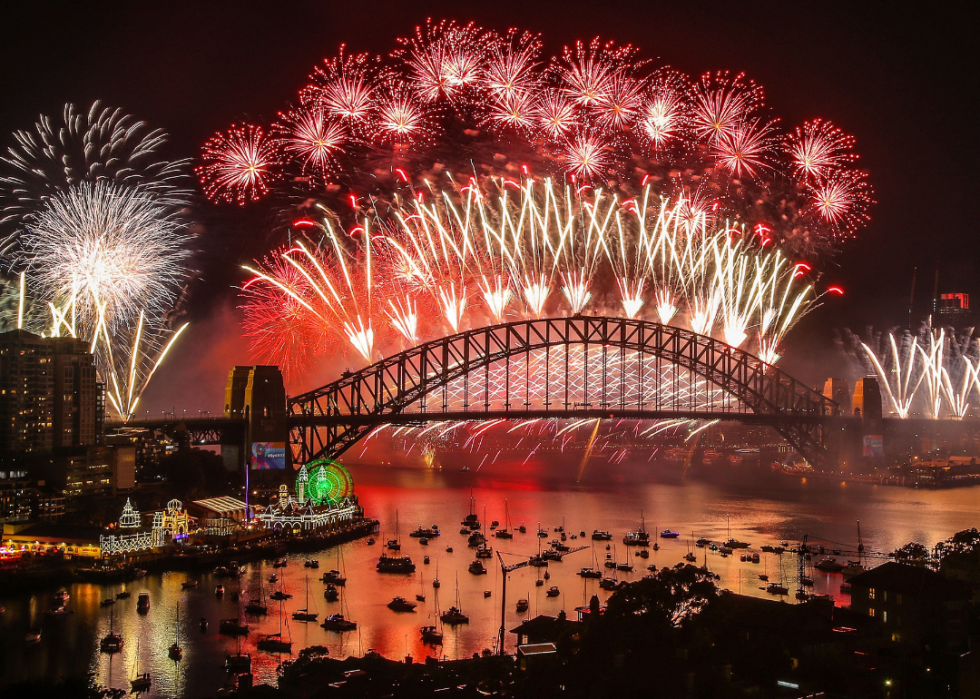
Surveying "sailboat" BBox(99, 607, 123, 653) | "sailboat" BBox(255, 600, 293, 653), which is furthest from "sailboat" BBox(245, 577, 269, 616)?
"sailboat" BBox(99, 607, 123, 653)

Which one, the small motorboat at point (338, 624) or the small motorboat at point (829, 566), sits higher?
the small motorboat at point (829, 566)

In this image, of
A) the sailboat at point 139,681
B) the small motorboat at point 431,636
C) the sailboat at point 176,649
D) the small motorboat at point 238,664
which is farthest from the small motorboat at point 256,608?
the small motorboat at point 431,636

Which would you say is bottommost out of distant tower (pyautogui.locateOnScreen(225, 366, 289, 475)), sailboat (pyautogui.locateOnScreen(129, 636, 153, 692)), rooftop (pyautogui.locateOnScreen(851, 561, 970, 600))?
sailboat (pyautogui.locateOnScreen(129, 636, 153, 692))

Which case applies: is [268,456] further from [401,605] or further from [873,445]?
[873,445]

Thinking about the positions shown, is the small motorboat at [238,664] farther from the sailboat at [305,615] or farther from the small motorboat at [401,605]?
the small motorboat at [401,605]

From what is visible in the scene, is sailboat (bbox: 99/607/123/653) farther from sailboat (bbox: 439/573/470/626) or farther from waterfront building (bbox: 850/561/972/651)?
waterfront building (bbox: 850/561/972/651)

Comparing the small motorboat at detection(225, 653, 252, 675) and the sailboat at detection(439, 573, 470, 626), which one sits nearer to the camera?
the small motorboat at detection(225, 653, 252, 675)

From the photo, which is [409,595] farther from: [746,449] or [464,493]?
[746,449]

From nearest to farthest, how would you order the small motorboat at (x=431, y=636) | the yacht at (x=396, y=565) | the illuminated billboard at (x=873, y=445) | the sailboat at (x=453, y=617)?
1. the small motorboat at (x=431, y=636)
2. the sailboat at (x=453, y=617)
3. the yacht at (x=396, y=565)
4. the illuminated billboard at (x=873, y=445)
